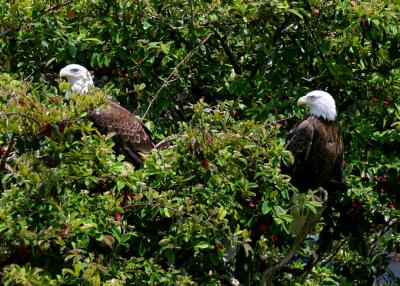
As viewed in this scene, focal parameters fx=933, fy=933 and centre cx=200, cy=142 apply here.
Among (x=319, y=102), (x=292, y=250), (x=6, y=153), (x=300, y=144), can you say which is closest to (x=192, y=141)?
(x=6, y=153)

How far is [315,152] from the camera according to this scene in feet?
22.7

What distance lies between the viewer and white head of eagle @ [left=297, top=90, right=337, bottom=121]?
6.23 meters

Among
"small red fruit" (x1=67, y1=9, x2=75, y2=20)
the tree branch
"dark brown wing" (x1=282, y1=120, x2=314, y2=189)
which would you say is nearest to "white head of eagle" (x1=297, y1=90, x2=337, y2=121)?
"dark brown wing" (x1=282, y1=120, x2=314, y2=189)

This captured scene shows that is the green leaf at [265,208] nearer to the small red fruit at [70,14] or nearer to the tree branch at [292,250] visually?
the tree branch at [292,250]

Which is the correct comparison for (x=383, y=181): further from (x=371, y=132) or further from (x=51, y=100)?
(x=51, y=100)

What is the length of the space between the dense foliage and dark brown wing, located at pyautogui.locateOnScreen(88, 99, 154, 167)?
3.8 inches

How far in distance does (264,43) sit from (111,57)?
1007 mm

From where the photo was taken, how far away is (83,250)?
4.38m

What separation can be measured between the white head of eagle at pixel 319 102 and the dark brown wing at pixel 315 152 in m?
0.16

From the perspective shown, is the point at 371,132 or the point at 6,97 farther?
the point at 371,132

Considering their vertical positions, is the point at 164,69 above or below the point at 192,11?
below

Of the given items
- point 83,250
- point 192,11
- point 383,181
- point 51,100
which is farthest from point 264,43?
point 83,250

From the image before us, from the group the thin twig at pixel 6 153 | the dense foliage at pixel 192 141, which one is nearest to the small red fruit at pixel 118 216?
the dense foliage at pixel 192 141

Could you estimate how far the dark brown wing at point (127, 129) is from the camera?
22.2 ft
